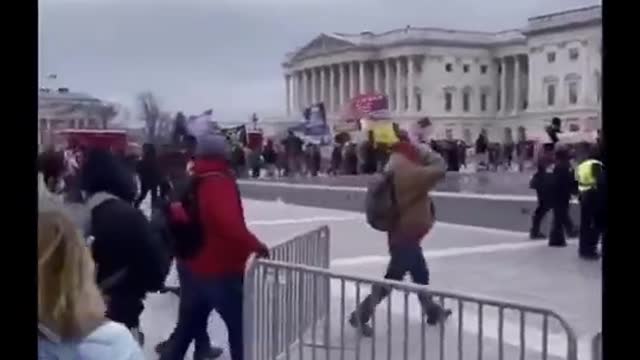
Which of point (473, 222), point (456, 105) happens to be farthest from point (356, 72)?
point (473, 222)

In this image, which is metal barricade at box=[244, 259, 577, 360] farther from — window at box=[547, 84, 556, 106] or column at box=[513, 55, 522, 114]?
column at box=[513, 55, 522, 114]

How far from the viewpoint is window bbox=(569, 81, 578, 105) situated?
109ft

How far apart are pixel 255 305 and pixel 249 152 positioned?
1954 centimetres

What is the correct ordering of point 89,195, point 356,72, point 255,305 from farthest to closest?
point 356,72 → point 255,305 → point 89,195

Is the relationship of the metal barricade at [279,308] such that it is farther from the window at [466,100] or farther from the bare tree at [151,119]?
the window at [466,100]

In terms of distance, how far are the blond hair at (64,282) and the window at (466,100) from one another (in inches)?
1841

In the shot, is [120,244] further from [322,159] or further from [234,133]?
[322,159]

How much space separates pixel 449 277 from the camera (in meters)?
8.12

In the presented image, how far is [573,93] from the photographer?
35.4 m

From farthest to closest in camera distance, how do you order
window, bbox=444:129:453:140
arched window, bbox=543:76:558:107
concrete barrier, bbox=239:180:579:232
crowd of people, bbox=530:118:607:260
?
arched window, bbox=543:76:558:107, window, bbox=444:129:453:140, concrete barrier, bbox=239:180:579:232, crowd of people, bbox=530:118:607:260

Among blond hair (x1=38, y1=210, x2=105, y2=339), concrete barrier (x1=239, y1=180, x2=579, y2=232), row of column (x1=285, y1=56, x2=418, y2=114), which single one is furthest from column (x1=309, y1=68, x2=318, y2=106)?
blond hair (x1=38, y1=210, x2=105, y2=339)

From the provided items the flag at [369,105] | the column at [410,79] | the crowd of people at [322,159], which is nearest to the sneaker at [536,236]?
the crowd of people at [322,159]

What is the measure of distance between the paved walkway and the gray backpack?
12.5 inches
